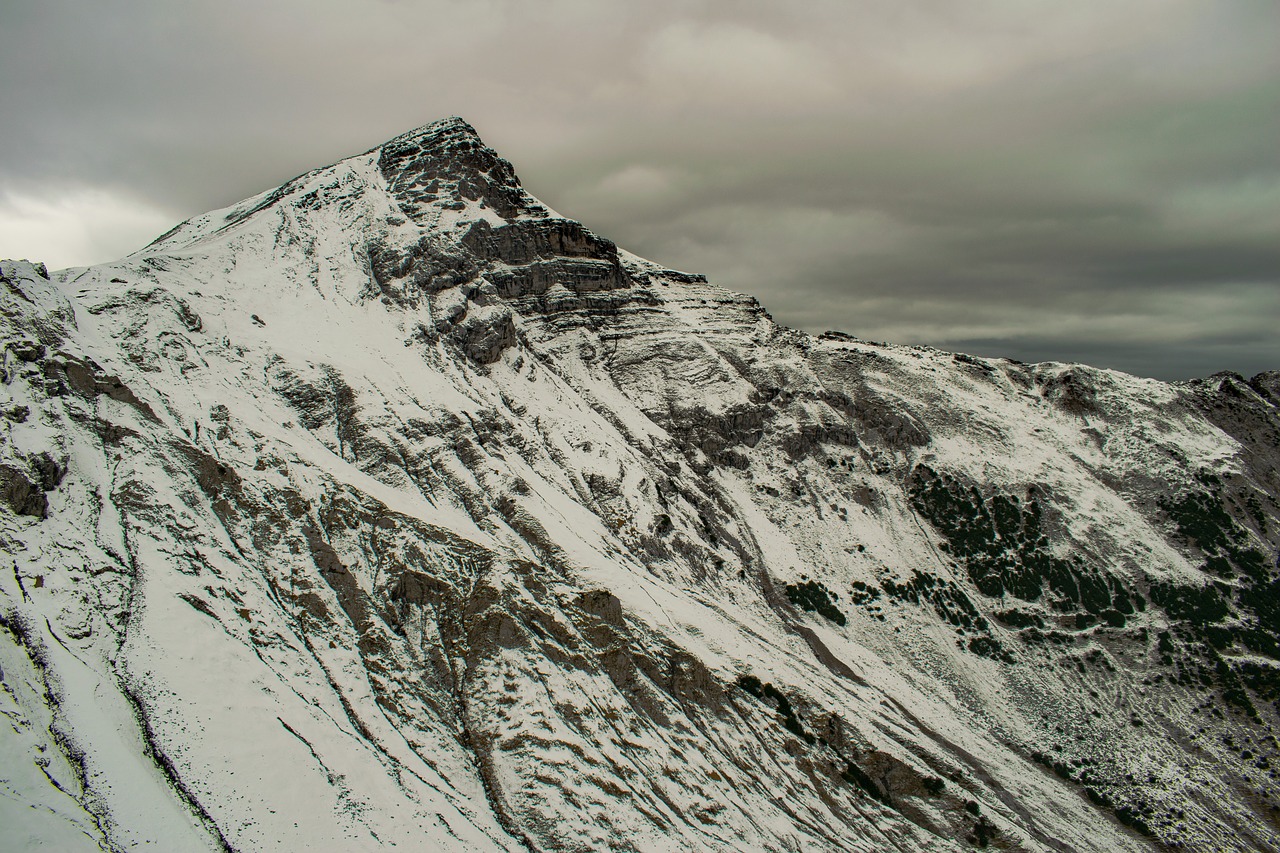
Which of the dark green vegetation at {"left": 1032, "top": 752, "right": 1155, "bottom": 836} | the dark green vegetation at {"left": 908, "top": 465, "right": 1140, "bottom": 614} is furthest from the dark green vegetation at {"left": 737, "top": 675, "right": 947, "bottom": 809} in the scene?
the dark green vegetation at {"left": 908, "top": 465, "right": 1140, "bottom": 614}

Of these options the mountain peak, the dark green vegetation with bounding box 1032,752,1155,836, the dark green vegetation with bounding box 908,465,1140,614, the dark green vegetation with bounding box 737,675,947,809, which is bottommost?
the dark green vegetation with bounding box 1032,752,1155,836

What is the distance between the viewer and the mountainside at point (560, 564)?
2473 inches

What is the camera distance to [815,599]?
431ft

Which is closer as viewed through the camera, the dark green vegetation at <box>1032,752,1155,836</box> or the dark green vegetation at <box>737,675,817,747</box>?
the dark green vegetation at <box>737,675,817,747</box>

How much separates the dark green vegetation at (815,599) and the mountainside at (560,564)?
0.75 metres

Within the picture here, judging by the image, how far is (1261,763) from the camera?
111m

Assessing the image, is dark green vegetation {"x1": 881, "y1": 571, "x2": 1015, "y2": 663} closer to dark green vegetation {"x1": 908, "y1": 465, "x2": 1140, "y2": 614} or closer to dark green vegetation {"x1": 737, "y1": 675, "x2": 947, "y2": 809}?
dark green vegetation {"x1": 908, "y1": 465, "x2": 1140, "y2": 614}

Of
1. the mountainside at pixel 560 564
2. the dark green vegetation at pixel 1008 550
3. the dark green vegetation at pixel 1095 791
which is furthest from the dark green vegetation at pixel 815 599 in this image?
the dark green vegetation at pixel 1095 791

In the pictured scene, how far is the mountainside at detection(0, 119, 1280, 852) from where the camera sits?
62812 millimetres

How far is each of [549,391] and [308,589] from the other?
221 ft

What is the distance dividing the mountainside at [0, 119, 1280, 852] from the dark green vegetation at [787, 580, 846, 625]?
750 millimetres

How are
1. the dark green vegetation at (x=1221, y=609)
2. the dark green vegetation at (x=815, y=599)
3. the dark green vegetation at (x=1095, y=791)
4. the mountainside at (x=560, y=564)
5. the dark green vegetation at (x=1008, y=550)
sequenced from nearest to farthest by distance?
1. the mountainside at (x=560, y=564)
2. the dark green vegetation at (x=1095, y=791)
3. the dark green vegetation at (x=1221, y=609)
4. the dark green vegetation at (x=815, y=599)
5. the dark green vegetation at (x=1008, y=550)

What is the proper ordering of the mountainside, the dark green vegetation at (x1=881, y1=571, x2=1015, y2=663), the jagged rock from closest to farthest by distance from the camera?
the mountainside
the jagged rock
the dark green vegetation at (x1=881, y1=571, x2=1015, y2=663)

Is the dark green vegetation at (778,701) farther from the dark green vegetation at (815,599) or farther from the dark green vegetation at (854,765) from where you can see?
the dark green vegetation at (815,599)
